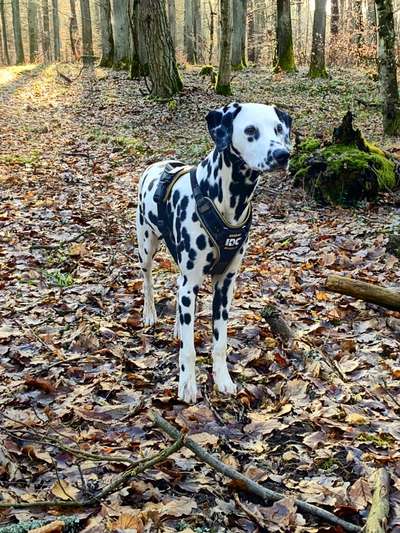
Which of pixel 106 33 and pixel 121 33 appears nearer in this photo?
pixel 121 33

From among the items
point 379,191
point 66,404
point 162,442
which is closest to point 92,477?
point 162,442

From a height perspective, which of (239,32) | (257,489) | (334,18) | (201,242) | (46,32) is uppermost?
(46,32)

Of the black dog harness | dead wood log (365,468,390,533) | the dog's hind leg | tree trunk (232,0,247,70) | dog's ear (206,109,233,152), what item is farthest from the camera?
tree trunk (232,0,247,70)

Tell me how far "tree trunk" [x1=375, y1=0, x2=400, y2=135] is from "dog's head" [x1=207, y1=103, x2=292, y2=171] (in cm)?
795

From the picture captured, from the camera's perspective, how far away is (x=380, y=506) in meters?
3.10

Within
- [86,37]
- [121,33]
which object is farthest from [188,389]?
[86,37]

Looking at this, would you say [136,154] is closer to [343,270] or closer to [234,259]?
[343,270]

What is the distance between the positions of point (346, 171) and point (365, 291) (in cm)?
399

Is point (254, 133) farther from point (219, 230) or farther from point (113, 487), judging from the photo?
point (113, 487)

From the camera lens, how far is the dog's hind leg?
588cm

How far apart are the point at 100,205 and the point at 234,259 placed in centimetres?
623

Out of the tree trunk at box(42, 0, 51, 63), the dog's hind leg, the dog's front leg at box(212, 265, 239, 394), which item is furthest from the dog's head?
the tree trunk at box(42, 0, 51, 63)

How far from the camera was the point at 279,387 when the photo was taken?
4645mm

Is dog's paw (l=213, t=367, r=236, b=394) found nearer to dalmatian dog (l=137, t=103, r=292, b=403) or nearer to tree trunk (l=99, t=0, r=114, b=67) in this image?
dalmatian dog (l=137, t=103, r=292, b=403)
